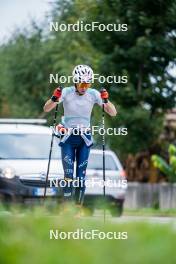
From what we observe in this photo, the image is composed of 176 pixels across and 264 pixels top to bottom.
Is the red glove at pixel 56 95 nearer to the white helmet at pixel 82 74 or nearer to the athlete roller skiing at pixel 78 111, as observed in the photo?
the athlete roller skiing at pixel 78 111

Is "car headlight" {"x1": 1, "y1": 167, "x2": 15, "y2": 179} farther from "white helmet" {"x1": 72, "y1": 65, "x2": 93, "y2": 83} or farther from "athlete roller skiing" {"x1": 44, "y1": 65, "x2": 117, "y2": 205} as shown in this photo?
"white helmet" {"x1": 72, "y1": 65, "x2": 93, "y2": 83}

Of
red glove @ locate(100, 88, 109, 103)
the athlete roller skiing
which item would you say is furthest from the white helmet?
red glove @ locate(100, 88, 109, 103)

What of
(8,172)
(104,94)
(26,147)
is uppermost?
(104,94)

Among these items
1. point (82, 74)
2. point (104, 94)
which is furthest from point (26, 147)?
point (82, 74)

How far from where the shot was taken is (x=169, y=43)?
11.5m

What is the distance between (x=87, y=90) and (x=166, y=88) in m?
7.64

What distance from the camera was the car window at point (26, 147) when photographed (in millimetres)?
8469

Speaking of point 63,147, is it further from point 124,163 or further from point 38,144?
point 124,163

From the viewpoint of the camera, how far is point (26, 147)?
8992 millimetres

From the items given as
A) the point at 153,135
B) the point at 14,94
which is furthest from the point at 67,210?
the point at 14,94

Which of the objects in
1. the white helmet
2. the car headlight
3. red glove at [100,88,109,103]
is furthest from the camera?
the car headlight

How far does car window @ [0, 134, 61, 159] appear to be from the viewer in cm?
847

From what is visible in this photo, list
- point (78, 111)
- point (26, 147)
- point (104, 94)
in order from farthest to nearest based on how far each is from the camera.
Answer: point (26, 147) → point (78, 111) → point (104, 94)

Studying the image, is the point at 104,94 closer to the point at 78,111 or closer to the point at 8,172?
the point at 78,111
